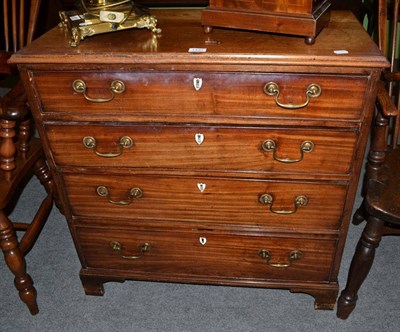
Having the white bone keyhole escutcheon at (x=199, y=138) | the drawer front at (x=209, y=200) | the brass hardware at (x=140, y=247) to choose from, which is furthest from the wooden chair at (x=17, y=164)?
the white bone keyhole escutcheon at (x=199, y=138)

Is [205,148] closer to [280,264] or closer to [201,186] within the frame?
[201,186]

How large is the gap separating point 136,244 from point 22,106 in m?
0.68

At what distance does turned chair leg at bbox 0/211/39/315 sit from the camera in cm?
172

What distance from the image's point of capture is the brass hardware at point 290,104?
1342 mm

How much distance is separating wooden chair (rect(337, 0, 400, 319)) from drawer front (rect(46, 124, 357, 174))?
0.60 ft

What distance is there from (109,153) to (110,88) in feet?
0.81

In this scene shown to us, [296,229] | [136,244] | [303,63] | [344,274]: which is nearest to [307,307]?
[344,274]

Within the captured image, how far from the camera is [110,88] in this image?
1421mm

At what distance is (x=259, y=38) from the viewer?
145 cm

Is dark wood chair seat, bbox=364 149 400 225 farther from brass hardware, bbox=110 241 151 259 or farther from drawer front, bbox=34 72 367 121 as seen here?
brass hardware, bbox=110 241 151 259

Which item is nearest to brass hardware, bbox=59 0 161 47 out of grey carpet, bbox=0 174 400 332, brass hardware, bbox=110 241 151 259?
brass hardware, bbox=110 241 151 259

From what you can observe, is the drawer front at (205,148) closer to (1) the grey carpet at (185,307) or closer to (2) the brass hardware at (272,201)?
(2) the brass hardware at (272,201)

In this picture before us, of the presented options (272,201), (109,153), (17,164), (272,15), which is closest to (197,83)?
(272,15)

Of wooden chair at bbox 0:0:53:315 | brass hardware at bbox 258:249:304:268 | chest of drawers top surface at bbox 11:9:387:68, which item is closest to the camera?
chest of drawers top surface at bbox 11:9:387:68
